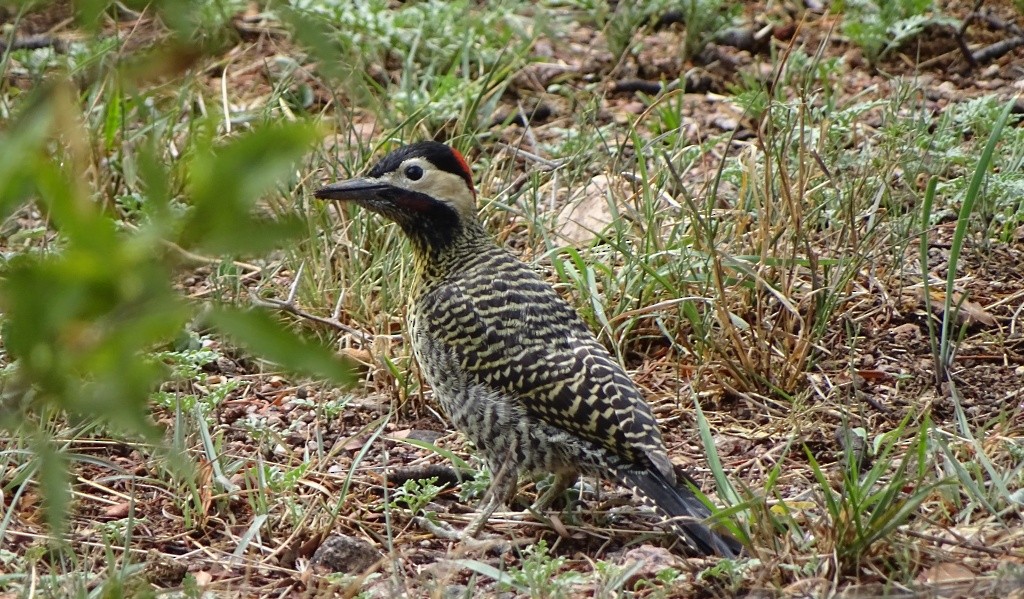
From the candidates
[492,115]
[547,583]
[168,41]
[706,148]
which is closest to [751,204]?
[706,148]

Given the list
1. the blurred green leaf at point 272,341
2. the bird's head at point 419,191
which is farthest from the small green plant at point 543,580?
the blurred green leaf at point 272,341

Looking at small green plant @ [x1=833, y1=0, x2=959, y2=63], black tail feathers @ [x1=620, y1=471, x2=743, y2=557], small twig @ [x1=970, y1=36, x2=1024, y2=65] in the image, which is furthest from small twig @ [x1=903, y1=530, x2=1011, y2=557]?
small twig @ [x1=970, y1=36, x2=1024, y2=65]

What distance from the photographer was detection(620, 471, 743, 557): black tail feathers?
3532 mm

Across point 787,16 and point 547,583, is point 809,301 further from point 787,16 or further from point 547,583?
point 787,16

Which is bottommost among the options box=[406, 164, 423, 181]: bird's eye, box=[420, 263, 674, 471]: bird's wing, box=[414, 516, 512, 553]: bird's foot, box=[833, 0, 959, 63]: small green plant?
box=[414, 516, 512, 553]: bird's foot

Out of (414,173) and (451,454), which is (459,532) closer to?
(451,454)

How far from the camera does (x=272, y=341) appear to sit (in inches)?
56.4

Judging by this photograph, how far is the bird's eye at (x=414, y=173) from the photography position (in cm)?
468

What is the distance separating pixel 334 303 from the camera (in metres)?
5.24

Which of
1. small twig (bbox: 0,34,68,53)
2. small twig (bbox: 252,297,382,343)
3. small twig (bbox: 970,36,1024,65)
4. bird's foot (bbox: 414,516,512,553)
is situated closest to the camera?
bird's foot (bbox: 414,516,512,553)

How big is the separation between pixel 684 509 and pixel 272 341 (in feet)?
8.08

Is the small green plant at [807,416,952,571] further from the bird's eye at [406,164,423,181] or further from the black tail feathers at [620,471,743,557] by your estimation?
the bird's eye at [406,164,423,181]

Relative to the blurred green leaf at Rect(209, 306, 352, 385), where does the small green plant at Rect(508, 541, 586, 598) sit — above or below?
below

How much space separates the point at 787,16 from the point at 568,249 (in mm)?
3081
